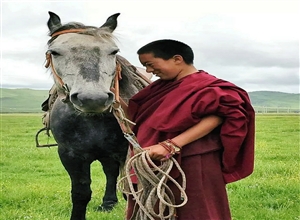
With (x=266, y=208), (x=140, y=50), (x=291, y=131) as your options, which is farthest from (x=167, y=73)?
(x=291, y=131)

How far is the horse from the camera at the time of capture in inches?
122

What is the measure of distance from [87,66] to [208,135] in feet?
3.22

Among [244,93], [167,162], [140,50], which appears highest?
[140,50]

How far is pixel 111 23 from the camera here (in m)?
4.04

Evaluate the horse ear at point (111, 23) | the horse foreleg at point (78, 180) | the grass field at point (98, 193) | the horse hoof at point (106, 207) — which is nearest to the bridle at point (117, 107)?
the horse ear at point (111, 23)

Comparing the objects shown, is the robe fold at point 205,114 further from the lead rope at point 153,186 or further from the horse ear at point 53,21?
the horse ear at point 53,21

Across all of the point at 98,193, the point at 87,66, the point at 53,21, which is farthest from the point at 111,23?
the point at 98,193

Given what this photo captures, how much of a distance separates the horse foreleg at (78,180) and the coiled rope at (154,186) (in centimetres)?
160

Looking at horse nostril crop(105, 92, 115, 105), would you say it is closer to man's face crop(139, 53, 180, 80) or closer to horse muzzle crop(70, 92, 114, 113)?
horse muzzle crop(70, 92, 114, 113)

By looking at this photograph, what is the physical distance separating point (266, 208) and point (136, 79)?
8.53 ft

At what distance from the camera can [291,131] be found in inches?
776

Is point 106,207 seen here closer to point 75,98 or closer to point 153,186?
point 153,186

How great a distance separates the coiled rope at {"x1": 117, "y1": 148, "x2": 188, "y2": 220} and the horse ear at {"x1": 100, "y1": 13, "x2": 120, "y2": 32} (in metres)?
1.41

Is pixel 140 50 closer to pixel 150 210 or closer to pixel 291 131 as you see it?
pixel 150 210
